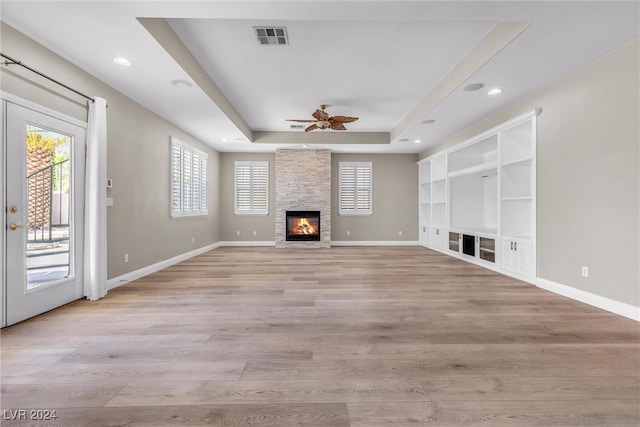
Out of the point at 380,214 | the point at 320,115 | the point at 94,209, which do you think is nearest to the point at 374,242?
the point at 380,214

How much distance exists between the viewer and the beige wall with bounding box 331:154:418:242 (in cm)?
831

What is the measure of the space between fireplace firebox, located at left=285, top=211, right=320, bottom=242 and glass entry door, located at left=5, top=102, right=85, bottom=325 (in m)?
4.97

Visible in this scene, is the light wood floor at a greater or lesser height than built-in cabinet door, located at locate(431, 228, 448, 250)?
lesser

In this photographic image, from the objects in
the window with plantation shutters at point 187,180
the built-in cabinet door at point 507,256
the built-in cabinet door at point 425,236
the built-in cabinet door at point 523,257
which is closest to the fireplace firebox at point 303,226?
the window with plantation shutters at point 187,180

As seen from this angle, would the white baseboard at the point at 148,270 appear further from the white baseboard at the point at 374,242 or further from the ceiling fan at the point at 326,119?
the white baseboard at the point at 374,242

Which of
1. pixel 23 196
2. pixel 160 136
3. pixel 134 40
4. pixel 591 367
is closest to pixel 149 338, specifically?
pixel 23 196

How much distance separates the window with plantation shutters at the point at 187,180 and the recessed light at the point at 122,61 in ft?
7.67

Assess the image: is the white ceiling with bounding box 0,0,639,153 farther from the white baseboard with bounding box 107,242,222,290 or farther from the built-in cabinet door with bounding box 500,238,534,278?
the white baseboard with bounding box 107,242,222,290

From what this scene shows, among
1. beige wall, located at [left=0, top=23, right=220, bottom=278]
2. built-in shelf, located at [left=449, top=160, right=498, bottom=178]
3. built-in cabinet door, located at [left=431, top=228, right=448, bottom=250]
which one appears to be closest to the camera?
beige wall, located at [left=0, top=23, right=220, bottom=278]

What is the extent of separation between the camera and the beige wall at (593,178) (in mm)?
2729

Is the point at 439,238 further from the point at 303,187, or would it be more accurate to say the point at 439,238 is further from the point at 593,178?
the point at 593,178

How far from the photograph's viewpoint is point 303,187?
7.76 m

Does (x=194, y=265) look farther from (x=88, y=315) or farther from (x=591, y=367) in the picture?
(x=591, y=367)

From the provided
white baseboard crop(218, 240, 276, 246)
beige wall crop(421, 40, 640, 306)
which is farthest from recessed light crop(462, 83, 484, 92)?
white baseboard crop(218, 240, 276, 246)
